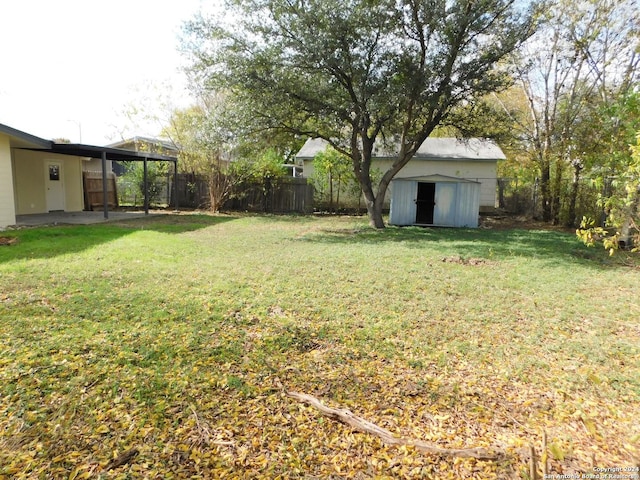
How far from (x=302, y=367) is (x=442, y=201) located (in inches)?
467

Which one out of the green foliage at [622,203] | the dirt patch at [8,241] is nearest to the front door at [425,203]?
the green foliage at [622,203]

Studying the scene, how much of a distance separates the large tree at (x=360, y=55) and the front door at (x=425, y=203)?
382 centimetres

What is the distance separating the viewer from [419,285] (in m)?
5.70

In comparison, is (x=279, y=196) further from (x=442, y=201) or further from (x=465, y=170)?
(x=465, y=170)

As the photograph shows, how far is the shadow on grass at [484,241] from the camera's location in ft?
27.0

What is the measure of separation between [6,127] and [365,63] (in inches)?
358

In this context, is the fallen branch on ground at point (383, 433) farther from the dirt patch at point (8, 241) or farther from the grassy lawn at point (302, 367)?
the dirt patch at point (8, 241)

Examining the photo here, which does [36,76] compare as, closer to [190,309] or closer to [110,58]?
[110,58]

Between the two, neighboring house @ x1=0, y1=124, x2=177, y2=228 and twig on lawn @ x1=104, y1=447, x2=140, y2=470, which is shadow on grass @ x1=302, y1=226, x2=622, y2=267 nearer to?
twig on lawn @ x1=104, y1=447, x2=140, y2=470

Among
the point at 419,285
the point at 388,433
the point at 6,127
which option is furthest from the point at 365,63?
the point at 388,433

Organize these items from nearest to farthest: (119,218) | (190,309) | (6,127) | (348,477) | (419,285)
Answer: (348,477)
(190,309)
(419,285)
(6,127)
(119,218)

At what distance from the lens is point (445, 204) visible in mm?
13914

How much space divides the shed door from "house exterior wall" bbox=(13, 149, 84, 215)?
14139 mm

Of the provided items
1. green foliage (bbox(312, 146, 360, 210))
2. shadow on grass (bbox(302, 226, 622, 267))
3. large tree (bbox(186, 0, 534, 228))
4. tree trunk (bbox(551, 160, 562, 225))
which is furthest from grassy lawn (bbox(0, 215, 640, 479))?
green foliage (bbox(312, 146, 360, 210))
